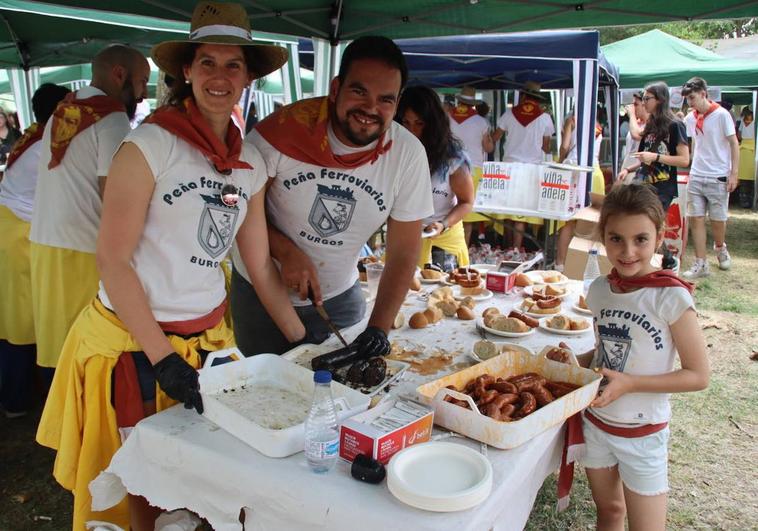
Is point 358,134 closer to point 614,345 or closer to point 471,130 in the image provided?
point 614,345

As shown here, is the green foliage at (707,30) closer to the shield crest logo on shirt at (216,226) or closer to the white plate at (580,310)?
the white plate at (580,310)

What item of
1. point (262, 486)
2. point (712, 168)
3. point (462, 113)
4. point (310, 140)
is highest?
point (462, 113)

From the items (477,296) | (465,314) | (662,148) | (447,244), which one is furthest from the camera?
(662,148)

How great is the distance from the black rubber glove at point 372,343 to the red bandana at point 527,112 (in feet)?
24.4

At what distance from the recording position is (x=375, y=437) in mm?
1479

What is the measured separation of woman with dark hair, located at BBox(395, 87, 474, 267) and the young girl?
171cm

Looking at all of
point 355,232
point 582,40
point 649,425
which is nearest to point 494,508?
point 649,425

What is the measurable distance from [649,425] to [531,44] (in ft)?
20.2

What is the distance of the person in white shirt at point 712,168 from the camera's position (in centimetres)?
811

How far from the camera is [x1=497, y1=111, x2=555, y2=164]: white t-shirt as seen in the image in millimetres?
8977


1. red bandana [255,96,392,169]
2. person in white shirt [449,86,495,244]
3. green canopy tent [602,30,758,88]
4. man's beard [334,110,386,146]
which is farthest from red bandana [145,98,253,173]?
green canopy tent [602,30,758,88]

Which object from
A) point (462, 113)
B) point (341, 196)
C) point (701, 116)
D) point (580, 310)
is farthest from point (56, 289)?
point (701, 116)

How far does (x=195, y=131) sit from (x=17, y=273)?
268 cm

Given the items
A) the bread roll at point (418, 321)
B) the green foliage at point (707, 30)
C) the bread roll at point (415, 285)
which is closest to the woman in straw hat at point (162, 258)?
the bread roll at point (418, 321)
